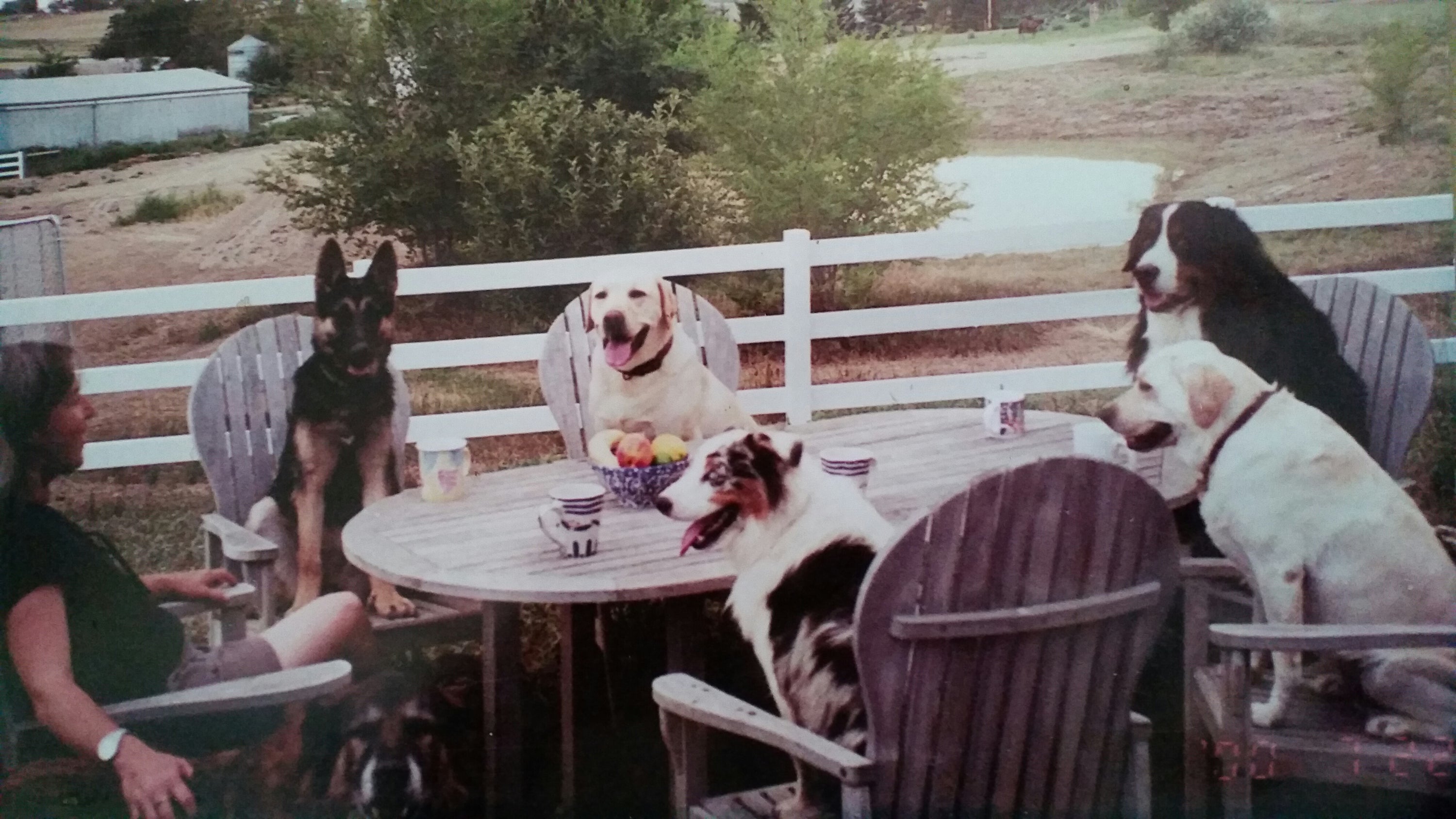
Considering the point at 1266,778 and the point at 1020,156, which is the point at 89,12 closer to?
the point at 1020,156

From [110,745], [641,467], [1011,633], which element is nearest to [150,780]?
[110,745]

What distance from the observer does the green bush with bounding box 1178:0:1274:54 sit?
9.55 ft

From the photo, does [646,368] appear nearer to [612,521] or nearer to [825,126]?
[612,521]

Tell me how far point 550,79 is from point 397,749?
1.47 meters

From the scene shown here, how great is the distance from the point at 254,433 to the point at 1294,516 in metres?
2.22

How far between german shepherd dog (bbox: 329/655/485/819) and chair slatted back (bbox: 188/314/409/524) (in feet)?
1.63

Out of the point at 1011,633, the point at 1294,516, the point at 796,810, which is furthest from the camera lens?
the point at 1294,516

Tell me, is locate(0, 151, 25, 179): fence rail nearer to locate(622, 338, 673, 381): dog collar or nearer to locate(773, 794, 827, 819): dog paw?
locate(622, 338, 673, 381): dog collar

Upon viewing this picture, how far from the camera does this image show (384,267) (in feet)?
8.89

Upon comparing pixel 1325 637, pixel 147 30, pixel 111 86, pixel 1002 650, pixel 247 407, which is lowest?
pixel 1325 637

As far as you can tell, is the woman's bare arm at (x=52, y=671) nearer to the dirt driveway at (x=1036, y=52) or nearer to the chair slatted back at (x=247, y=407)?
the chair slatted back at (x=247, y=407)

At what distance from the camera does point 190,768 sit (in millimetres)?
2658

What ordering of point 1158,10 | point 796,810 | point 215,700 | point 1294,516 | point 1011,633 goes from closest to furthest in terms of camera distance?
point 1011,633 → point 796,810 → point 215,700 → point 1294,516 → point 1158,10

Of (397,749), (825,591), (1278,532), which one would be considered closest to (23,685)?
(397,749)
